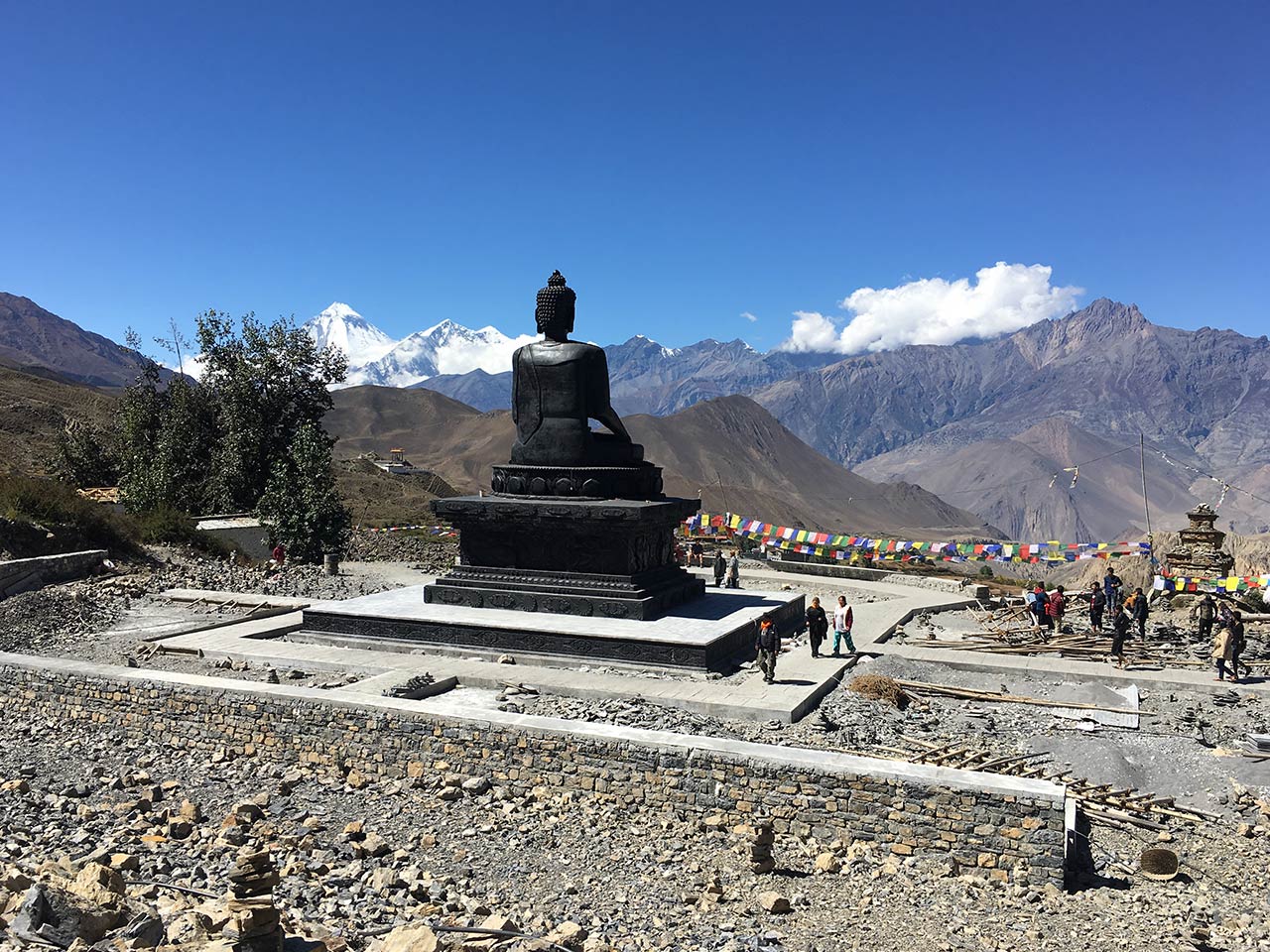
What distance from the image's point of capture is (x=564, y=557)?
1409 centimetres

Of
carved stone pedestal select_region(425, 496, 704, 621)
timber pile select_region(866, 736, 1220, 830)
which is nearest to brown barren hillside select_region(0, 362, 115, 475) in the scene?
carved stone pedestal select_region(425, 496, 704, 621)

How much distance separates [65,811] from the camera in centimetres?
832

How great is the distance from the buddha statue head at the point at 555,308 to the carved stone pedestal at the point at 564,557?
8.97 feet

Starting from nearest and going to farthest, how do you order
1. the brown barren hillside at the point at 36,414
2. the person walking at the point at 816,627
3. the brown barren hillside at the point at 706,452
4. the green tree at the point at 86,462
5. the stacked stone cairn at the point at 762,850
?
the stacked stone cairn at the point at 762,850, the person walking at the point at 816,627, the green tree at the point at 86,462, the brown barren hillside at the point at 36,414, the brown barren hillside at the point at 706,452

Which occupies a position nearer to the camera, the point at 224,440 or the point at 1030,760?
the point at 1030,760

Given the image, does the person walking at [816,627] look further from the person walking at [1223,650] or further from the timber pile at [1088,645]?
the person walking at [1223,650]

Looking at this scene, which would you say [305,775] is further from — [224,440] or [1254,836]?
[224,440]

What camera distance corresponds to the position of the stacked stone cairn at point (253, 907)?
5.38 meters

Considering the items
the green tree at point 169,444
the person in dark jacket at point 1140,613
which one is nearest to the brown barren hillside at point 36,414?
the green tree at point 169,444

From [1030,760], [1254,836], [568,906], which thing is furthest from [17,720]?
[1254,836]

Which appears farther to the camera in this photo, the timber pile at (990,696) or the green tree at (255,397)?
the green tree at (255,397)

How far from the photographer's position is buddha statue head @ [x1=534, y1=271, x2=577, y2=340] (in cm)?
1511

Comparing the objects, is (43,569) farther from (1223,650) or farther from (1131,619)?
(1223,650)

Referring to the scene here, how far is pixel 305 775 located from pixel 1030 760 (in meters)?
6.98
